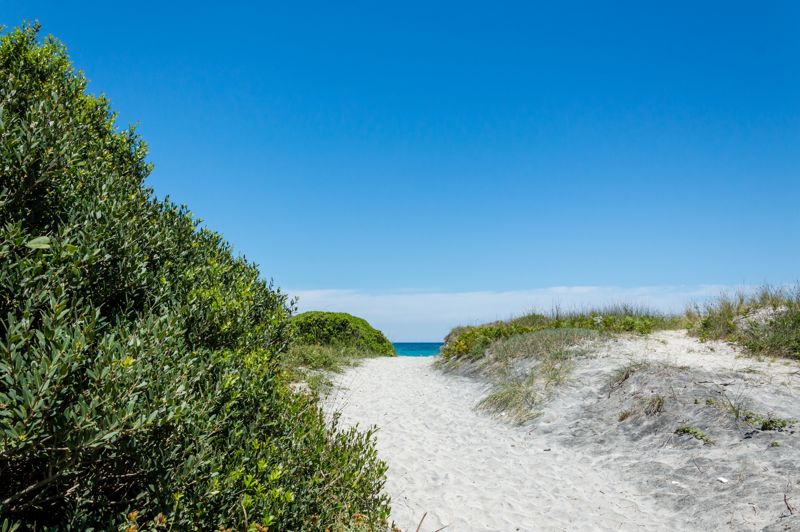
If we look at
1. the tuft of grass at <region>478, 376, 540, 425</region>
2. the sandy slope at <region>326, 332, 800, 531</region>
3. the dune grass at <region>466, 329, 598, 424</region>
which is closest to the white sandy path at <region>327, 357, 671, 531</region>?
the sandy slope at <region>326, 332, 800, 531</region>

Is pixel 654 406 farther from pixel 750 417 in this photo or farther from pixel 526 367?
pixel 526 367

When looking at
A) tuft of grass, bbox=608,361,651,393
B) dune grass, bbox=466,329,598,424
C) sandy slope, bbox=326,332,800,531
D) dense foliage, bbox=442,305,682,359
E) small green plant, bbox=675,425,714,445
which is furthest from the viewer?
dense foliage, bbox=442,305,682,359

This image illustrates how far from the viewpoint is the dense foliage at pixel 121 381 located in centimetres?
289

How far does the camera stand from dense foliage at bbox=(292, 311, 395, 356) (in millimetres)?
24875

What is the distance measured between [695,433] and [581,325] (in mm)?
10118

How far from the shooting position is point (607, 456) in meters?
8.82

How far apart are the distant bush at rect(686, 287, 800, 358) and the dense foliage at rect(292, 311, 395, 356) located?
15.4m

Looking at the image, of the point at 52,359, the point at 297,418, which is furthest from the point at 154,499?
the point at 297,418

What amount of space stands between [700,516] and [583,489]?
64.5 inches

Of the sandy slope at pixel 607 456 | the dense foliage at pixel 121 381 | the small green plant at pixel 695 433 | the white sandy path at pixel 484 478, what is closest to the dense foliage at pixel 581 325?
the sandy slope at pixel 607 456

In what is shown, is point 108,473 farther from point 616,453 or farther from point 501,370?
point 501,370

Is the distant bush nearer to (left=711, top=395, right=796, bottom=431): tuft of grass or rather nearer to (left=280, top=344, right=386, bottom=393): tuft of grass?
(left=711, top=395, right=796, bottom=431): tuft of grass

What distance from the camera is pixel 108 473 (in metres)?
3.74

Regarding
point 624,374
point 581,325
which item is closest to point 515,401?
point 624,374
